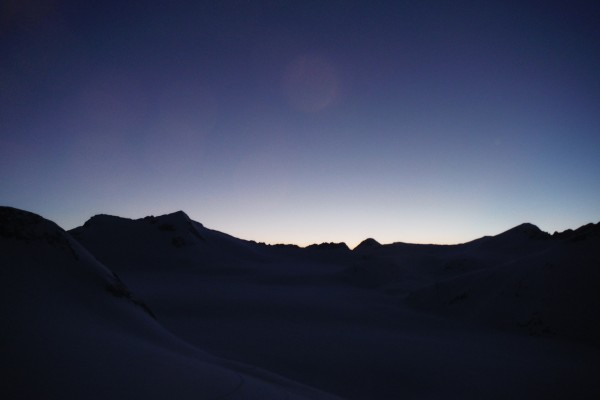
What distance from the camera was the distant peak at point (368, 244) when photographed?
76.6 meters

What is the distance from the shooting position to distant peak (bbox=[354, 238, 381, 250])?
76.6 meters

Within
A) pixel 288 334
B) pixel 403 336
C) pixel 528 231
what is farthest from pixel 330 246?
pixel 288 334

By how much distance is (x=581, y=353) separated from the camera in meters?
11.8

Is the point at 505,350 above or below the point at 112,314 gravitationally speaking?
below

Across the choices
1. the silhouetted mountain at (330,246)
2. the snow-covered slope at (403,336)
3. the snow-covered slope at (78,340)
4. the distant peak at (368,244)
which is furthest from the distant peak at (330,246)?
the snow-covered slope at (78,340)

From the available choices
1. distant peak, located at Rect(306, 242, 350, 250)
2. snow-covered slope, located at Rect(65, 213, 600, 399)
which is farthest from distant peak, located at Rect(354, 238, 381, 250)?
snow-covered slope, located at Rect(65, 213, 600, 399)

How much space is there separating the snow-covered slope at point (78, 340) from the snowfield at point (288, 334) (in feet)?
0.09

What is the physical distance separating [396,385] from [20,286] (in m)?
8.94

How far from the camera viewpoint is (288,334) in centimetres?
1330

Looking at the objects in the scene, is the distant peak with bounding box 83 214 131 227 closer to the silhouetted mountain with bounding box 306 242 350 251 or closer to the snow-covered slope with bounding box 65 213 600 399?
the snow-covered slope with bounding box 65 213 600 399

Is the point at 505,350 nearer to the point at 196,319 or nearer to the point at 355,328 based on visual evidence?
the point at 355,328

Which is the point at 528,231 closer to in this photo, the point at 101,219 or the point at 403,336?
the point at 403,336

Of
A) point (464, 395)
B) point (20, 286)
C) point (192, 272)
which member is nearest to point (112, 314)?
point (20, 286)

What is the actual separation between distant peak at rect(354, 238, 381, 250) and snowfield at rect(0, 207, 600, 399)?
50.3 metres
